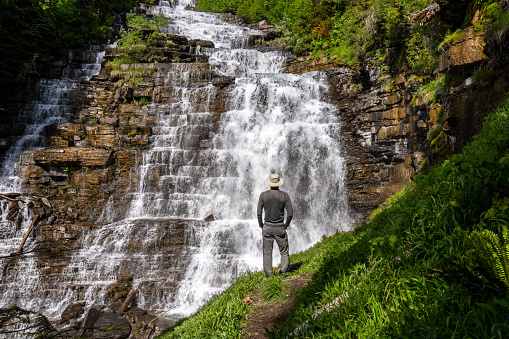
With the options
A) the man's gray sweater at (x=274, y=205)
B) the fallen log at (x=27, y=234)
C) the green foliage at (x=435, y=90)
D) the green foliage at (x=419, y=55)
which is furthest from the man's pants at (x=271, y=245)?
the fallen log at (x=27, y=234)

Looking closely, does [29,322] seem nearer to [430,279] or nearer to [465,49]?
[430,279]

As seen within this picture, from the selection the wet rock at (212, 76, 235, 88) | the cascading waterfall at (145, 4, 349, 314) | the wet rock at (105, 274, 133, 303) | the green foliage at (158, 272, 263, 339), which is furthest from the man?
the wet rock at (212, 76, 235, 88)

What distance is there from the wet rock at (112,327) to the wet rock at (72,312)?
1652 millimetres

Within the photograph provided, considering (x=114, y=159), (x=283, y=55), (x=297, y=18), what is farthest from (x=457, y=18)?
(x=297, y=18)

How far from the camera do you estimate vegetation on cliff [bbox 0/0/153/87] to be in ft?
61.2

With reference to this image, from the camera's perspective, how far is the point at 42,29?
21.5 meters

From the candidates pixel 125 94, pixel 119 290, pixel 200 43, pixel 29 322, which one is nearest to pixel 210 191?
pixel 119 290

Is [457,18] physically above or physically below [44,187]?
above

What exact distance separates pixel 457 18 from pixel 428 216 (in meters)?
7.11

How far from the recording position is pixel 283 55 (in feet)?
77.3

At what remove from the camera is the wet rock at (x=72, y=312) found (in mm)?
8627

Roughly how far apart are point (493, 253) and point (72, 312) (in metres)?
10.7

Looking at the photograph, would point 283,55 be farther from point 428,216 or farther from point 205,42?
point 428,216

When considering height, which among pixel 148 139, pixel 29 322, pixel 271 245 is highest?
pixel 148 139
